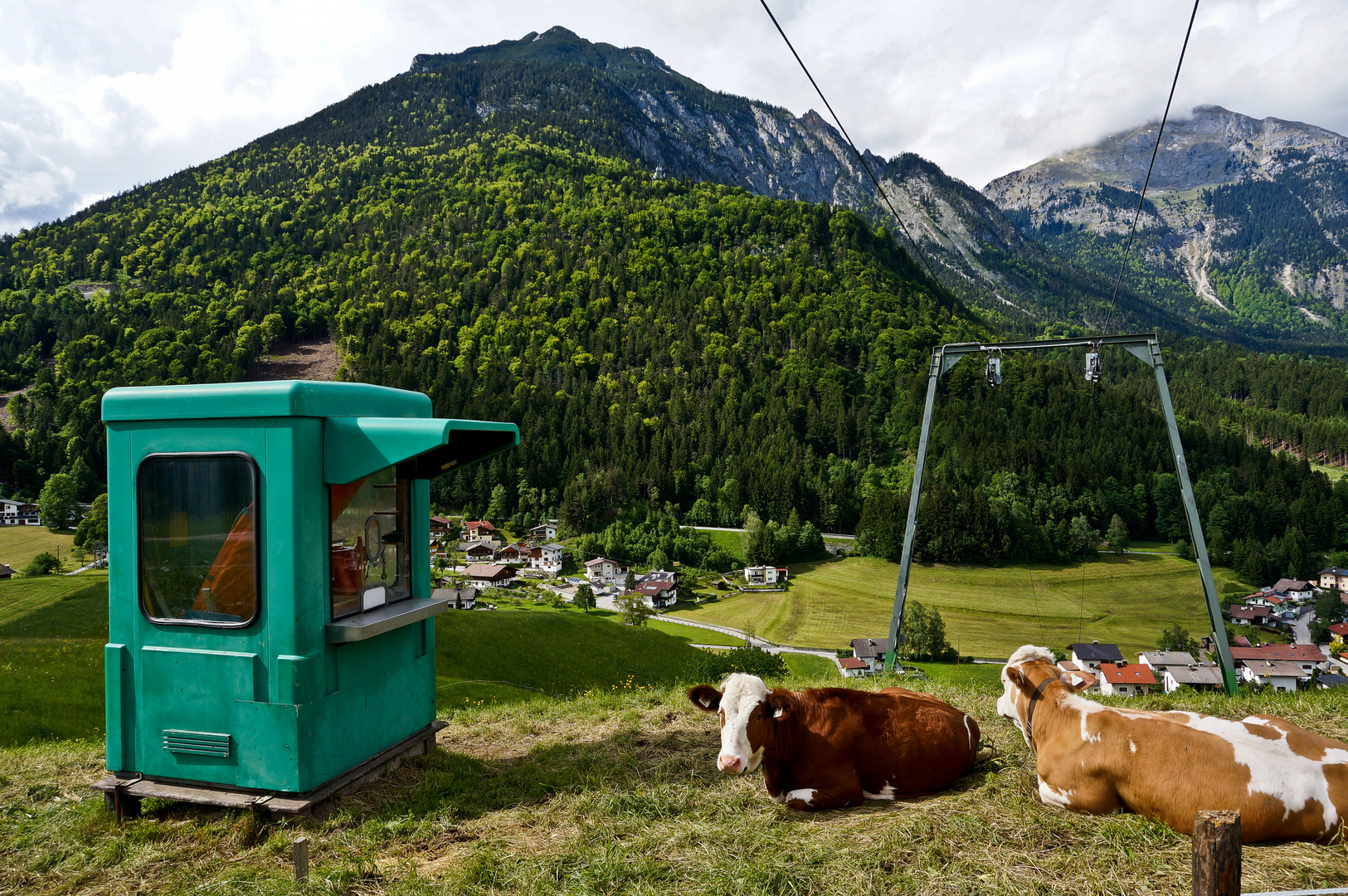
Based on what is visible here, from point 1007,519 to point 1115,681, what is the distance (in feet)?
184

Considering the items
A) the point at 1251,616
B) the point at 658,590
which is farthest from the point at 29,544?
the point at 1251,616

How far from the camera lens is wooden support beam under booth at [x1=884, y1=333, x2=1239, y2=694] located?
8.72 meters

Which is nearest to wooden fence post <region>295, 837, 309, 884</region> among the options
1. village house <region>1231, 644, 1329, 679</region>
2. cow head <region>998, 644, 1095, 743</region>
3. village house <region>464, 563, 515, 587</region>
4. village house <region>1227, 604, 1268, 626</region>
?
cow head <region>998, 644, 1095, 743</region>

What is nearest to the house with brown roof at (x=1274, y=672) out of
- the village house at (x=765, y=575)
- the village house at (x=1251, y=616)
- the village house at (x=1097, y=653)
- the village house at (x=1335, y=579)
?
the village house at (x=1097, y=653)

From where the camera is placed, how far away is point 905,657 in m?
59.0

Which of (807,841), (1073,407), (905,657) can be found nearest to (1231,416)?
(1073,407)

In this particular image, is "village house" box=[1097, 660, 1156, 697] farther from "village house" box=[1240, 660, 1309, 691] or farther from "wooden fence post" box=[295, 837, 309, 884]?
"wooden fence post" box=[295, 837, 309, 884]

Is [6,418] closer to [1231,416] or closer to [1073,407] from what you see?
[1073,407]

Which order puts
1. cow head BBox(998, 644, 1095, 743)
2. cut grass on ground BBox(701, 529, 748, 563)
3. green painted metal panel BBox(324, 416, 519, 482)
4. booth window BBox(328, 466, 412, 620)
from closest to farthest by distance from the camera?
cow head BBox(998, 644, 1095, 743)
green painted metal panel BBox(324, 416, 519, 482)
booth window BBox(328, 466, 412, 620)
cut grass on ground BBox(701, 529, 748, 563)

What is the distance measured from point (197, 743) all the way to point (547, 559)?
89.8 metres

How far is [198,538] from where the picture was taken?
547 centimetres

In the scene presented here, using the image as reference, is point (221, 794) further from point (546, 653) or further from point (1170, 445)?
point (546, 653)

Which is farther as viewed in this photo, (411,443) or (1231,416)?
(1231,416)

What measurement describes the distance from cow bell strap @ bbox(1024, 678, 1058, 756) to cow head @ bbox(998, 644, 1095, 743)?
0.06 ft
